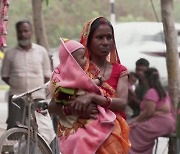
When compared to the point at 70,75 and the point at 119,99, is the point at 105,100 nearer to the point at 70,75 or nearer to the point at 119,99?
the point at 119,99

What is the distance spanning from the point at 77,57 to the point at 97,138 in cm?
57

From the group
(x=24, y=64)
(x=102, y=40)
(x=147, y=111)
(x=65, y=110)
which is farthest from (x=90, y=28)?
(x=24, y=64)

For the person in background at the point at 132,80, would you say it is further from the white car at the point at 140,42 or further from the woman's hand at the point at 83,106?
the white car at the point at 140,42

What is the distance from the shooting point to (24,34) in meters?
10.2

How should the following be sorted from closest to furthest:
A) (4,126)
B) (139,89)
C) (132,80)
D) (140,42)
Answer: (139,89) → (132,80) → (4,126) → (140,42)

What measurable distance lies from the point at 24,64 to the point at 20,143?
2335 millimetres

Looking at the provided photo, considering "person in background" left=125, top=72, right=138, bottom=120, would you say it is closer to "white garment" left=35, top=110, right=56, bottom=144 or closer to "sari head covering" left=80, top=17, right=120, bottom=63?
"white garment" left=35, top=110, right=56, bottom=144

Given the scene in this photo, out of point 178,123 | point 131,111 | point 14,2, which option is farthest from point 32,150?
point 14,2

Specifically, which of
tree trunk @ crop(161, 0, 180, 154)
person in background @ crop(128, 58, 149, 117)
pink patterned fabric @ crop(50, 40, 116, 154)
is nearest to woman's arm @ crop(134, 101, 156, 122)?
tree trunk @ crop(161, 0, 180, 154)

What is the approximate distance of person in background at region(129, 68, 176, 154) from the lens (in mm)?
9672

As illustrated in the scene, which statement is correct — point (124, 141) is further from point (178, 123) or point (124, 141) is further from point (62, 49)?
point (178, 123)

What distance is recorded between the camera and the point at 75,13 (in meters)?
31.6

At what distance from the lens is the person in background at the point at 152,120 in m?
9.67

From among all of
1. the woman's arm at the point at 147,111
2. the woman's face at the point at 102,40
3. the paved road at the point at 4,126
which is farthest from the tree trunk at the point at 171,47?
the woman's face at the point at 102,40
